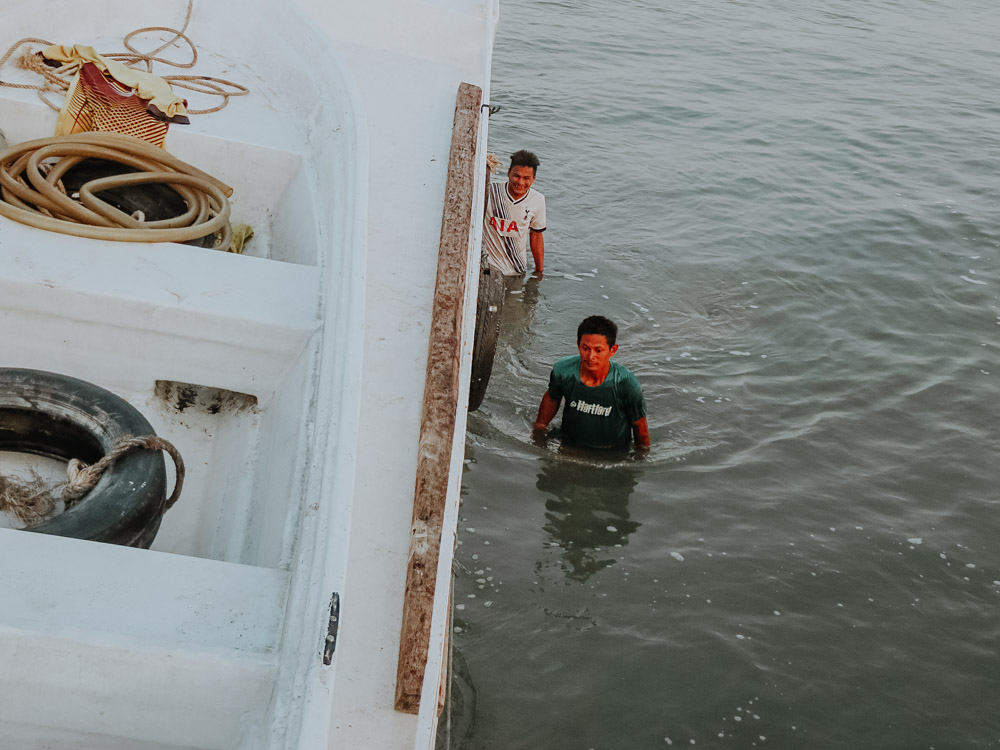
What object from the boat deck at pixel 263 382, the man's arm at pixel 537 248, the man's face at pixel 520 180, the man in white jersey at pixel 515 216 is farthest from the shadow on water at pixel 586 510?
the man's arm at pixel 537 248

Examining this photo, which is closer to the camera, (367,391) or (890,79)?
(367,391)

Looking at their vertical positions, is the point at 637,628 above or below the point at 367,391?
below

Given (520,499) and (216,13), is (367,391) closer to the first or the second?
(520,499)

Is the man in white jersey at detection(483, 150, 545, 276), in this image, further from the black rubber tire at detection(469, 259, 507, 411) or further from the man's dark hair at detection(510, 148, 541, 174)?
the black rubber tire at detection(469, 259, 507, 411)

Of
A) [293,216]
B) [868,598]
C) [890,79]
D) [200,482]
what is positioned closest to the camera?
[200,482]

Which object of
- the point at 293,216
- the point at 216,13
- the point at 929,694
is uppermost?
the point at 216,13

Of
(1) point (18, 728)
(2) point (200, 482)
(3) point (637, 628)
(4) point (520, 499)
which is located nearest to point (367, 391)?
(2) point (200, 482)

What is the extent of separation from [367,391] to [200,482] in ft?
2.76

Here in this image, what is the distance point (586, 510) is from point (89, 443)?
9.25 ft

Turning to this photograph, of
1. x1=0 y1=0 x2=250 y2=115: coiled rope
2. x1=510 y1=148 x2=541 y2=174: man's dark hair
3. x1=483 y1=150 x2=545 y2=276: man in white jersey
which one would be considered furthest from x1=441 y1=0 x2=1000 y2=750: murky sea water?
x1=0 y1=0 x2=250 y2=115: coiled rope

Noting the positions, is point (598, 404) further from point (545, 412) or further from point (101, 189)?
point (101, 189)

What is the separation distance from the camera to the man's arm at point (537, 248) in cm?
744

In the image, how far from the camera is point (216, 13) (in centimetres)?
482

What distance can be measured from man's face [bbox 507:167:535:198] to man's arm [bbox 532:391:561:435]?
2.16 metres
